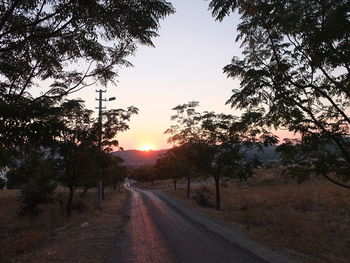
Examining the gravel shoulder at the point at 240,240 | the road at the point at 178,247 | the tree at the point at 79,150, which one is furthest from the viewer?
the tree at the point at 79,150

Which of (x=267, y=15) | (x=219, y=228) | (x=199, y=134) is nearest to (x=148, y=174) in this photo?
(x=199, y=134)

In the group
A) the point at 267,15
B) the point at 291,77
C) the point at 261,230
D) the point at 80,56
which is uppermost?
the point at 267,15

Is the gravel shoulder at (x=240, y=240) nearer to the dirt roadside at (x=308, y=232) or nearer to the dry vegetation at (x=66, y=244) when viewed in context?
the dirt roadside at (x=308, y=232)

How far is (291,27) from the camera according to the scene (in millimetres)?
8938

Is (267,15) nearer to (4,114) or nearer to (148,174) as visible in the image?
(4,114)

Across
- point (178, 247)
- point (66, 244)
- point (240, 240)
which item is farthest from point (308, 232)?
point (66, 244)

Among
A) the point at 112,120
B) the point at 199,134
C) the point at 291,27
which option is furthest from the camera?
the point at 199,134

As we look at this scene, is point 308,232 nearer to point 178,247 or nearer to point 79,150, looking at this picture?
point 178,247

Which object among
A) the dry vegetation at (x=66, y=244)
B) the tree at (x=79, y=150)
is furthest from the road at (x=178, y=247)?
the tree at (x=79, y=150)

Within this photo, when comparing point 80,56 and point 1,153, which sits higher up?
point 80,56

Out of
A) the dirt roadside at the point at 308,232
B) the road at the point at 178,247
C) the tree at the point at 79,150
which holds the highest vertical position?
the tree at the point at 79,150

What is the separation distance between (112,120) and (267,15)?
15796 millimetres

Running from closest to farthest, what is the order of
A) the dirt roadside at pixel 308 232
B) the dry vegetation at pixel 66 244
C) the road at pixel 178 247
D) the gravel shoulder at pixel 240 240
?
1. the road at pixel 178 247
2. the gravel shoulder at pixel 240 240
3. the dry vegetation at pixel 66 244
4. the dirt roadside at pixel 308 232

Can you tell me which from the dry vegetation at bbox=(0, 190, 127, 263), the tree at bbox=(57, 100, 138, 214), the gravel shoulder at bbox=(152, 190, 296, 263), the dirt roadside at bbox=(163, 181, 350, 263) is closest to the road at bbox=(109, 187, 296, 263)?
the gravel shoulder at bbox=(152, 190, 296, 263)
